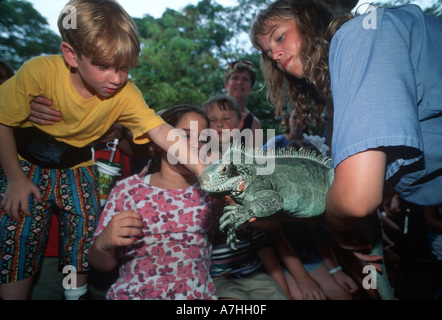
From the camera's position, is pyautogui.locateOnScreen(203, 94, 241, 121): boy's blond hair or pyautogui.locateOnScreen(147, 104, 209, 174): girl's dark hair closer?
pyautogui.locateOnScreen(147, 104, 209, 174): girl's dark hair

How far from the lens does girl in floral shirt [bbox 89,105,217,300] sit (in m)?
1.68

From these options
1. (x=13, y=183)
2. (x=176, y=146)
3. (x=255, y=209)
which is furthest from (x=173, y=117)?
(x=255, y=209)

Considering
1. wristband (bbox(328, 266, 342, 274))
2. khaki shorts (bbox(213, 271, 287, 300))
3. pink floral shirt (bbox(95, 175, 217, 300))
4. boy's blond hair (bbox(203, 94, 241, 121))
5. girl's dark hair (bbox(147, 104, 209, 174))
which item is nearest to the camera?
pink floral shirt (bbox(95, 175, 217, 300))

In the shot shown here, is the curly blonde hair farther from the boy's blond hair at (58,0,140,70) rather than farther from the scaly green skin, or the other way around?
the boy's blond hair at (58,0,140,70)

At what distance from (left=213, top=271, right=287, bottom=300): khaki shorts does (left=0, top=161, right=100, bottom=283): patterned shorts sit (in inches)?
40.6

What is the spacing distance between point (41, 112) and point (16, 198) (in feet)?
1.86

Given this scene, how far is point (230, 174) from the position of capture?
88 cm

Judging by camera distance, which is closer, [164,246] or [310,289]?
[164,246]

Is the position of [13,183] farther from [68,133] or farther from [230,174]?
[230,174]

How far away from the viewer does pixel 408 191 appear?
1.19m

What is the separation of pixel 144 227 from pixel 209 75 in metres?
12.3

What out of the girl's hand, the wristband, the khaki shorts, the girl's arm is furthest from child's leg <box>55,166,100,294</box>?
the wristband
